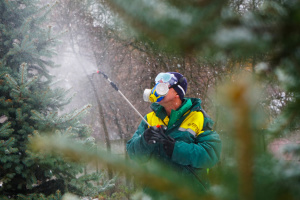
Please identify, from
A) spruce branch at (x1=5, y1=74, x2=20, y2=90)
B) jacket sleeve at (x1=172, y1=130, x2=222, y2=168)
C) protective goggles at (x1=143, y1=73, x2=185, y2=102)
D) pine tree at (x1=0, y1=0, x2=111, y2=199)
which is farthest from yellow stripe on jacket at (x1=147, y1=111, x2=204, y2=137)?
spruce branch at (x1=5, y1=74, x2=20, y2=90)

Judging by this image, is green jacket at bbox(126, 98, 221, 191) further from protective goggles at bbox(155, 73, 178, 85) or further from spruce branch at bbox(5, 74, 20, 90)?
spruce branch at bbox(5, 74, 20, 90)

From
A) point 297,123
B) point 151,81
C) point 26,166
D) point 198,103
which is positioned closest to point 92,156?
point 297,123

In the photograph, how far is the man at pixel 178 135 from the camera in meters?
1.98

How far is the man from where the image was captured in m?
1.98

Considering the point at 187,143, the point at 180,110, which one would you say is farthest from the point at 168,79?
the point at 187,143

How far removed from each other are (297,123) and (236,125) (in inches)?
27.3

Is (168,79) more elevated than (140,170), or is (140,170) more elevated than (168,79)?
(168,79)

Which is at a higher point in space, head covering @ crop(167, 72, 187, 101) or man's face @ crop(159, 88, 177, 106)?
head covering @ crop(167, 72, 187, 101)

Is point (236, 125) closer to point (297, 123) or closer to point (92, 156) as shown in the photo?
point (92, 156)

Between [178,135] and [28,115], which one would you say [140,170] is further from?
[28,115]

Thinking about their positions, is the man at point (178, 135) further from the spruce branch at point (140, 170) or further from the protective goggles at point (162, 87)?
the spruce branch at point (140, 170)

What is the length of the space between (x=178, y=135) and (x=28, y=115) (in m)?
2.27

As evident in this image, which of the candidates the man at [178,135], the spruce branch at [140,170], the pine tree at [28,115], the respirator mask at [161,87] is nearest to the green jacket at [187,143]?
the man at [178,135]

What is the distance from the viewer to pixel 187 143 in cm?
205
